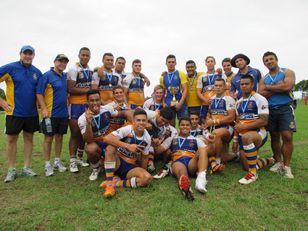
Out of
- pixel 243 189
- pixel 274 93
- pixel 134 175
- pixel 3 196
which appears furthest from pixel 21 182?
pixel 274 93

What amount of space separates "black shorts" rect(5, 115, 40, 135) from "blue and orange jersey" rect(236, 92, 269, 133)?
4.56 metres

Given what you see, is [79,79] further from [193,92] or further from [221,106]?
[221,106]

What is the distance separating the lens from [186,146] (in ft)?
16.3

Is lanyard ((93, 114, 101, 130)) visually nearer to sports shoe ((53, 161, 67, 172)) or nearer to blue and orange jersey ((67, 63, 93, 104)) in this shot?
blue and orange jersey ((67, 63, 93, 104))

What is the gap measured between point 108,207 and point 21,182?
7.41 feet

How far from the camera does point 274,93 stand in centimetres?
497

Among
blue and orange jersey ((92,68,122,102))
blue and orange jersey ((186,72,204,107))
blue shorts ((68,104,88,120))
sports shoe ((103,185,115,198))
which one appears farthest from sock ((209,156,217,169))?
blue shorts ((68,104,88,120))

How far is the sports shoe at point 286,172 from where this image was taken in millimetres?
4546

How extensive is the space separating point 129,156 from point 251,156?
2.45m

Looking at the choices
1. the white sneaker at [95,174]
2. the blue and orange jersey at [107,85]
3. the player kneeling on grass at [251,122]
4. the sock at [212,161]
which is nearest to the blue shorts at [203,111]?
the player kneeling on grass at [251,122]

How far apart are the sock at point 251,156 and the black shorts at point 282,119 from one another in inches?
32.1

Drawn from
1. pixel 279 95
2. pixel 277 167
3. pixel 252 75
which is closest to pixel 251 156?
pixel 277 167

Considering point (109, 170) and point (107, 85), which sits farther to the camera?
point (107, 85)

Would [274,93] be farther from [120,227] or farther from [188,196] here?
[120,227]
